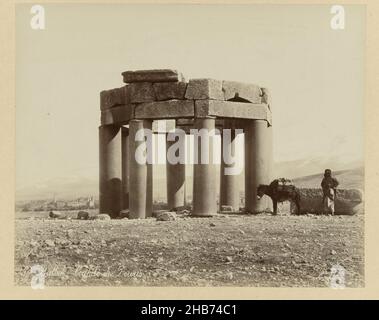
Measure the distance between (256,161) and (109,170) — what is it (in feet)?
16.0

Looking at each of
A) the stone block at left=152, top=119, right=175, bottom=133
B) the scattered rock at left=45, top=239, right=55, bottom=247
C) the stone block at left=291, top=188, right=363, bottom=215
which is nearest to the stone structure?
the stone block at left=291, top=188, right=363, bottom=215

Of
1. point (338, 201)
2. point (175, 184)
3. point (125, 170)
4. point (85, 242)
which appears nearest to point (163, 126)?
point (175, 184)

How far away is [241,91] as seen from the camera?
2120 cm

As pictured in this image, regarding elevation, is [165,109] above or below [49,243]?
above

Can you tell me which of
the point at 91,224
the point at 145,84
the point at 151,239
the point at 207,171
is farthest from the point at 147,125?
the point at 151,239

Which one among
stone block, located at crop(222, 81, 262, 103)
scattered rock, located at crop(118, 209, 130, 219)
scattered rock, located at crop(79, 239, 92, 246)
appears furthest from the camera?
scattered rock, located at crop(118, 209, 130, 219)

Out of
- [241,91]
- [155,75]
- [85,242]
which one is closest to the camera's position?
[85,242]

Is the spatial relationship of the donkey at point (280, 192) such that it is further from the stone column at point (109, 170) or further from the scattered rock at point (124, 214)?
the stone column at point (109, 170)

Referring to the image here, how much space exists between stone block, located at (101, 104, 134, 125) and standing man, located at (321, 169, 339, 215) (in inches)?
246

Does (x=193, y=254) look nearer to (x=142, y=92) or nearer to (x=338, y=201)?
(x=142, y=92)

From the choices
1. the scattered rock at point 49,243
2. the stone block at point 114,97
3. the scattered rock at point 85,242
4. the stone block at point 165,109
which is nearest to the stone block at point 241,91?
the stone block at point 165,109

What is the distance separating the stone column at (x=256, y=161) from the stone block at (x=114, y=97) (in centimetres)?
401

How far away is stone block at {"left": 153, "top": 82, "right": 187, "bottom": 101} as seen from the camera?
806 inches

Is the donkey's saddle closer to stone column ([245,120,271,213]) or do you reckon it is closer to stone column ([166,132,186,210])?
stone column ([245,120,271,213])
